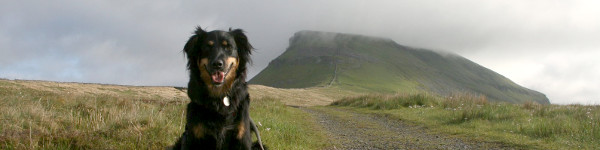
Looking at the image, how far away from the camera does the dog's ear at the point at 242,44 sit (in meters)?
5.18

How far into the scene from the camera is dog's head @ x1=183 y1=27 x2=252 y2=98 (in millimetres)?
4508

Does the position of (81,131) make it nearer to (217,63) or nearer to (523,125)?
(217,63)

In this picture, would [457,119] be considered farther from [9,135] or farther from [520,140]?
[9,135]

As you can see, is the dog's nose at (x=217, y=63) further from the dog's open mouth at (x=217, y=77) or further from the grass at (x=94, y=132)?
the grass at (x=94, y=132)

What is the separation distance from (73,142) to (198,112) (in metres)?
2.26

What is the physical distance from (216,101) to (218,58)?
49 cm

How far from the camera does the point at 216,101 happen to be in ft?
14.9

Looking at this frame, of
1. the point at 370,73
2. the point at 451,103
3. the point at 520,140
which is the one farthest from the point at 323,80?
the point at 520,140

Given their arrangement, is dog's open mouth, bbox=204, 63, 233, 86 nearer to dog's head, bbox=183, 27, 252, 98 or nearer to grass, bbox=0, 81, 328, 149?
dog's head, bbox=183, 27, 252, 98

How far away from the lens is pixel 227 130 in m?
4.55

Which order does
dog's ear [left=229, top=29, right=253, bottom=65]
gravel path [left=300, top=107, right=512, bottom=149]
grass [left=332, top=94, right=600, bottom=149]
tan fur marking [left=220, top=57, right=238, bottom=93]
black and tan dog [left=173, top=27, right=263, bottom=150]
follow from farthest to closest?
gravel path [left=300, top=107, right=512, bottom=149]
grass [left=332, top=94, right=600, bottom=149]
dog's ear [left=229, top=29, right=253, bottom=65]
tan fur marking [left=220, top=57, right=238, bottom=93]
black and tan dog [left=173, top=27, right=263, bottom=150]

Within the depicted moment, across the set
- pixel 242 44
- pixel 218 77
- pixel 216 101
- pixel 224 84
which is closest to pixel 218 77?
pixel 218 77

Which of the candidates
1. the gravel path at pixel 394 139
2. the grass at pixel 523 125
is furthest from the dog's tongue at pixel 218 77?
the grass at pixel 523 125

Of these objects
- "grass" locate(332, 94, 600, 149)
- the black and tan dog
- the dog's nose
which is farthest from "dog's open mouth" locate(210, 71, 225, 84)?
"grass" locate(332, 94, 600, 149)
